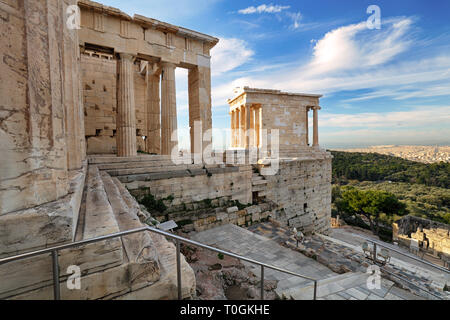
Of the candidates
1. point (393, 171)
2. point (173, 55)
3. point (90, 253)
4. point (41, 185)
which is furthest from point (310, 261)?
point (393, 171)

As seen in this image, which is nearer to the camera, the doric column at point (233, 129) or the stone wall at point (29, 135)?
the stone wall at point (29, 135)

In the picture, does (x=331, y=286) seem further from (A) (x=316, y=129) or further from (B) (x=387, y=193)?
(B) (x=387, y=193)

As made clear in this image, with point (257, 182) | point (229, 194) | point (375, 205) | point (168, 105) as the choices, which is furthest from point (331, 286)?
point (375, 205)

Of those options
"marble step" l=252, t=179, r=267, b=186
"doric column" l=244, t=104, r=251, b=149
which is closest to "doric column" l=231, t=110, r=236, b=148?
"doric column" l=244, t=104, r=251, b=149

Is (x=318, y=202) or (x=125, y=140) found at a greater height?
(x=125, y=140)

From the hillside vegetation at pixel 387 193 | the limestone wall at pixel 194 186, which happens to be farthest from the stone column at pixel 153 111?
the hillside vegetation at pixel 387 193

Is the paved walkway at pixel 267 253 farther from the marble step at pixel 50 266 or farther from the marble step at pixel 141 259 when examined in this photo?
the marble step at pixel 50 266
